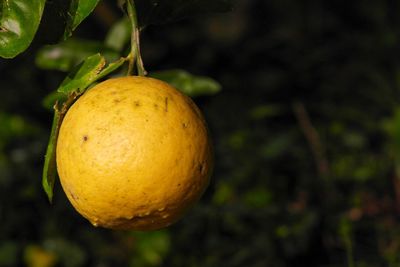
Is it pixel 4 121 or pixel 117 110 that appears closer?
pixel 117 110

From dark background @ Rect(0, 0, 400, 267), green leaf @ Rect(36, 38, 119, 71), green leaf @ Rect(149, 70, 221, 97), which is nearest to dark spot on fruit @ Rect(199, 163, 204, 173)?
green leaf @ Rect(149, 70, 221, 97)

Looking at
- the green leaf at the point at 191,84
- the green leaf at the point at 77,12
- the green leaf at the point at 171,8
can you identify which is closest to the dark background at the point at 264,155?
the green leaf at the point at 191,84

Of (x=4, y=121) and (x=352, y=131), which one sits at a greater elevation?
(x=4, y=121)

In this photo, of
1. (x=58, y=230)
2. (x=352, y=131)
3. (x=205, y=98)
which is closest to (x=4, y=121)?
(x=58, y=230)

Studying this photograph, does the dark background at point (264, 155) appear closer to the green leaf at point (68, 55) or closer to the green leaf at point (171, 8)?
the green leaf at point (68, 55)

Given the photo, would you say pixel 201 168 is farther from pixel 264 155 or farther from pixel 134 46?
pixel 264 155

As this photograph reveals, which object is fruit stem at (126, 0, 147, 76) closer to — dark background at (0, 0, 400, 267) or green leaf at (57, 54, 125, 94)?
green leaf at (57, 54, 125, 94)

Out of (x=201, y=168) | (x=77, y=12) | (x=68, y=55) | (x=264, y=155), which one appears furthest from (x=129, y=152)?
(x=264, y=155)

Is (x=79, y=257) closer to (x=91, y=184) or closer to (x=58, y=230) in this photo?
(x=58, y=230)
